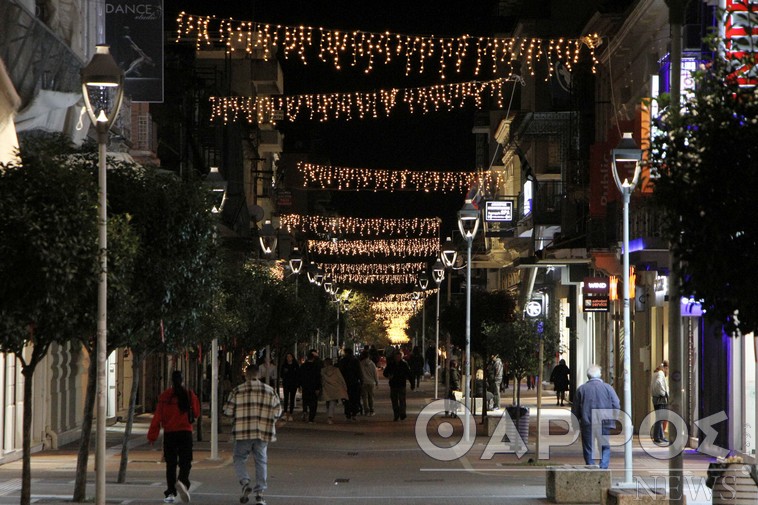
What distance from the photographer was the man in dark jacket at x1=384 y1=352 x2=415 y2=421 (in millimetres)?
38812

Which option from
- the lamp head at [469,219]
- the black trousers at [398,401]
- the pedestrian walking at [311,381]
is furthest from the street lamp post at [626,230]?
the black trousers at [398,401]

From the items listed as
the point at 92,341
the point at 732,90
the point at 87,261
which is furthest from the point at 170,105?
the point at 732,90

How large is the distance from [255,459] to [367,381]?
24.3 meters

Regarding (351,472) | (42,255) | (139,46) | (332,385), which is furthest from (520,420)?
(332,385)

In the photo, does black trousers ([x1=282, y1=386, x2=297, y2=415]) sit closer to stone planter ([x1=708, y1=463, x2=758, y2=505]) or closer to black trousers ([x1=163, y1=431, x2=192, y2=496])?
black trousers ([x1=163, y1=431, x2=192, y2=496])

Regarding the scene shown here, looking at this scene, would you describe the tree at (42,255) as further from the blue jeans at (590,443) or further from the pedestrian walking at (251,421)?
the blue jeans at (590,443)

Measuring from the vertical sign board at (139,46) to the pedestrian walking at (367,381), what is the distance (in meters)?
17.5

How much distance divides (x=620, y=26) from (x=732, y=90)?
1103 inches

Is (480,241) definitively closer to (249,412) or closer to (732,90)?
(249,412)

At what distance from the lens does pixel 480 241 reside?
72688mm

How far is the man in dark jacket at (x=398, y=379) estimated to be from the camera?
3881 cm

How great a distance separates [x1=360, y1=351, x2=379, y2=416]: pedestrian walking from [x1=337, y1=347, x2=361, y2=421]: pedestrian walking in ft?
1.18

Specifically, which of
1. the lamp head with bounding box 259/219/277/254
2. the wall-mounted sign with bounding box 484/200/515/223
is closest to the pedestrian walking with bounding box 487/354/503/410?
the lamp head with bounding box 259/219/277/254

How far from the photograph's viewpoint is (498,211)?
56.5 meters
